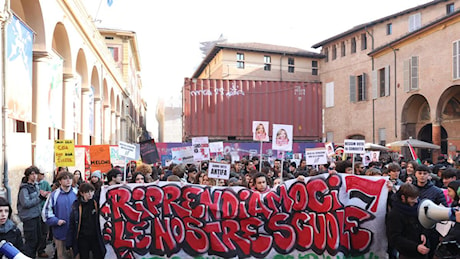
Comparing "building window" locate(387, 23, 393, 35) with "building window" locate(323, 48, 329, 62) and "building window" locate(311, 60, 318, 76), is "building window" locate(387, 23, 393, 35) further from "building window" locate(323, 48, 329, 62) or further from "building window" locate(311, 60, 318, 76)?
"building window" locate(311, 60, 318, 76)

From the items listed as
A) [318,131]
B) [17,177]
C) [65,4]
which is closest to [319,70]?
[318,131]

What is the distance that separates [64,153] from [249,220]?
19.4 ft

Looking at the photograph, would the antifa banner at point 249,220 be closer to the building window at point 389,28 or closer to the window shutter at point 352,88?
the window shutter at point 352,88

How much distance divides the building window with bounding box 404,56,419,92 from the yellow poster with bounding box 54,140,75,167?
23335 millimetres

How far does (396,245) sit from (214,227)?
98.2 inches

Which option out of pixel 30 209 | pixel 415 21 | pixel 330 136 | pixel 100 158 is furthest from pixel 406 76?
pixel 30 209

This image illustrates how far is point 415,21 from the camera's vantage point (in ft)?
113

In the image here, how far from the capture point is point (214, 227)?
678cm

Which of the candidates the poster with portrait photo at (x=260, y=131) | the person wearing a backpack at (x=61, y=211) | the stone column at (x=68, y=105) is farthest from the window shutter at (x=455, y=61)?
the person wearing a backpack at (x=61, y=211)

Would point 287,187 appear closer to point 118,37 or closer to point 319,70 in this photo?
point 319,70

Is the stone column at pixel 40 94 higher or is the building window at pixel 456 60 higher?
the building window at pixel 456 60

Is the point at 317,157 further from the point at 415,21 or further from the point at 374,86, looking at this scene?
the point at 415,21

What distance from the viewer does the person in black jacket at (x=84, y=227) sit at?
6598 millimetres

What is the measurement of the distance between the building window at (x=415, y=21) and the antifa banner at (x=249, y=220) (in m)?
30.7
